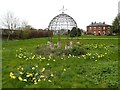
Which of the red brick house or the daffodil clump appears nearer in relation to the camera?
the daffodil clump

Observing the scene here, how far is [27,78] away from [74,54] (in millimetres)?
5213

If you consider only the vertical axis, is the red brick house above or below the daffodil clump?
above

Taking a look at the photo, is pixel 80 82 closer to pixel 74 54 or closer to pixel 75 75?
pixel 75 75

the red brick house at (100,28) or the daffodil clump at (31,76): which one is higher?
the red brick house at (100,28)

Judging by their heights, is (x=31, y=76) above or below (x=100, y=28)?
below

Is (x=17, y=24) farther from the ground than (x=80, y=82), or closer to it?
farther from the ground

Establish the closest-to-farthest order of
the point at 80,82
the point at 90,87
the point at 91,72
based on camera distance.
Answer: the point at 90,87
the point at 80,82
the point at 91,72

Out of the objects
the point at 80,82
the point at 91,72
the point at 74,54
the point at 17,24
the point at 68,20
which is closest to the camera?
the point at 80,82

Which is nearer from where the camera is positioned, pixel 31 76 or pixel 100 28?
pixel 31 76

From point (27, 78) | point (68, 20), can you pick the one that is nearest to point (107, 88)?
point (27, 78)

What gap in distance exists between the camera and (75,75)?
7668 mm

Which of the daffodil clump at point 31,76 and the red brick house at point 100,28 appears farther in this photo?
the red brick house at point 100,28

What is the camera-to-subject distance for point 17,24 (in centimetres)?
5328

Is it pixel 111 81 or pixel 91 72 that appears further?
pixel 91 72
